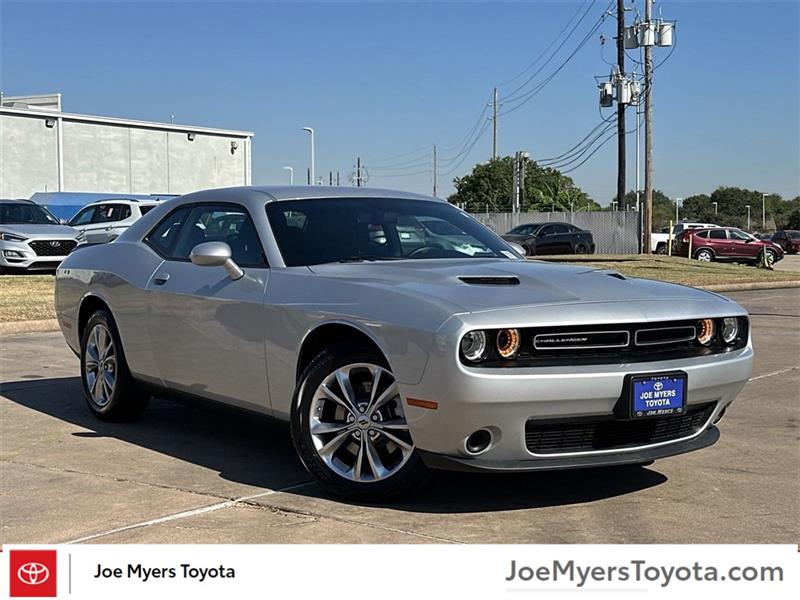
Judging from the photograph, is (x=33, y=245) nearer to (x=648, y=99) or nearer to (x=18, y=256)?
(x=18, y=256)

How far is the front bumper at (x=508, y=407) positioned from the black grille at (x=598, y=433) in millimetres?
28

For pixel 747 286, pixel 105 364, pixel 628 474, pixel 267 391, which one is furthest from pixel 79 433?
pixel 747 286

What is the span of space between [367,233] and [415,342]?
1.45m

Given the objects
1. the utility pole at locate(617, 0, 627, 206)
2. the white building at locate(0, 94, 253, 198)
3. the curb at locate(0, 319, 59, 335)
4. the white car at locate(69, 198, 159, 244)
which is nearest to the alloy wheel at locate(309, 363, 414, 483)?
the curb at locate(0, 319, 59, 335)

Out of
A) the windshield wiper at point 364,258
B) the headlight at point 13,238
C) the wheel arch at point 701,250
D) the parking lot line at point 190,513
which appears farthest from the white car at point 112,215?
the wheel arch at point 701,250

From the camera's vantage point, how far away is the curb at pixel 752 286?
21.9 meters

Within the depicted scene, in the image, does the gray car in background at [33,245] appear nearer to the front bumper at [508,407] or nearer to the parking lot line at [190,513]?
the parking lot line at [190,513]

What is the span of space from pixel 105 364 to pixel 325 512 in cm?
277

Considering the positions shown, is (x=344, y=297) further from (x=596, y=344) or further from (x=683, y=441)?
(x=683, y=441)

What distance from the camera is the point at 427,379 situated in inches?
176

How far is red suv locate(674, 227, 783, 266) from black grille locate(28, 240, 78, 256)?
25.9 meters
